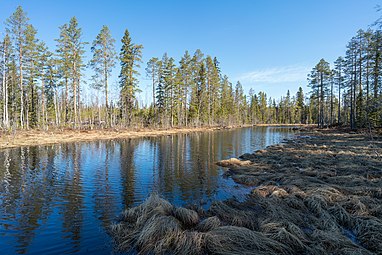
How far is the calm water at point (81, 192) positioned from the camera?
6.06 metres

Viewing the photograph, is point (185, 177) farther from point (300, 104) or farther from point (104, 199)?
point (300, 104)

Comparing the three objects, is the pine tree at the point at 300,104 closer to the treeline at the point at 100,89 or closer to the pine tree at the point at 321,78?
the treeline at the point at 100,89

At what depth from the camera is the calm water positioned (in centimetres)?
606

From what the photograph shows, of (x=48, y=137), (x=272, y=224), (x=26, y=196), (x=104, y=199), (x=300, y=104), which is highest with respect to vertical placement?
(x=300, y=104)

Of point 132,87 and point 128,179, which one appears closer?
point 128,179

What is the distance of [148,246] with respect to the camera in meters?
5.31

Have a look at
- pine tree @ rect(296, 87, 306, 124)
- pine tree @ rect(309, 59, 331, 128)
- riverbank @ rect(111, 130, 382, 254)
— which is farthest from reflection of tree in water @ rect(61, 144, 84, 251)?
pine tree @ rect(296, 87, 306, 124)

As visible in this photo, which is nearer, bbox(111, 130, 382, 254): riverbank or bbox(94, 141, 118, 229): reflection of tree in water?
bbox(111, 130, 382, 254): riverbank

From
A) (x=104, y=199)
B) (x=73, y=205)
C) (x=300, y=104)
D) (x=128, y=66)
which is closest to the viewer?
(x=73, y=205)

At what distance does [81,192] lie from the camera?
32.5 ft

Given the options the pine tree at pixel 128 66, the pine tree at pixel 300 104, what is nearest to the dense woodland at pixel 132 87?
the pine tree at pixel 128 66

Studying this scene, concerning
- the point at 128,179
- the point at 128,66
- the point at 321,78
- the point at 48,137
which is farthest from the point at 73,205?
the point at 321,78

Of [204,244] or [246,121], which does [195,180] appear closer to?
[204,244]

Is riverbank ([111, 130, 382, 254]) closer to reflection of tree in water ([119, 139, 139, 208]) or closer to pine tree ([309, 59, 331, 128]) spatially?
reflection of tree in water ([119, 139, 139, 208])
